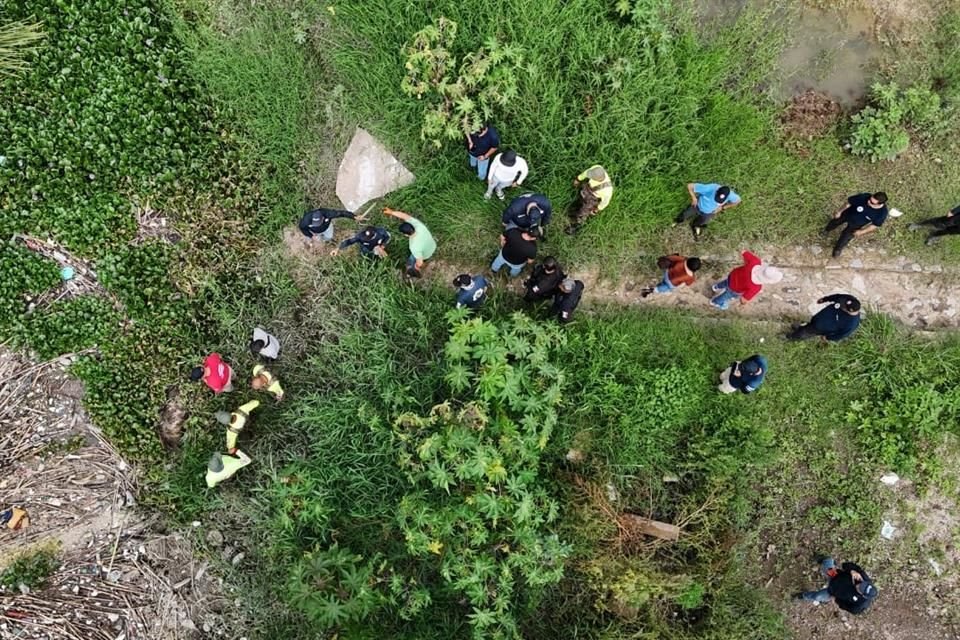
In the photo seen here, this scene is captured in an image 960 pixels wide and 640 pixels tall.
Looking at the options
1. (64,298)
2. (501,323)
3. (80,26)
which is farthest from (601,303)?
(80,26)

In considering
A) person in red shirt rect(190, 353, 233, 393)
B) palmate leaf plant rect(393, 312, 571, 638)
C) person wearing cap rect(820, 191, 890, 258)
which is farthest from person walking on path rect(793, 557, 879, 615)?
person in red shirt rect(190, 353, 233, 393)

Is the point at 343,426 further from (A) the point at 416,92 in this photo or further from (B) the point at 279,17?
(B) the point at 279,17

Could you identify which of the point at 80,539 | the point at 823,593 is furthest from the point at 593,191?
the point at 80,539

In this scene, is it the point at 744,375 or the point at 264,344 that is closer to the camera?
the point at 744,375

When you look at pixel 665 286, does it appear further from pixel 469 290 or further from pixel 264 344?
pixel 264 344

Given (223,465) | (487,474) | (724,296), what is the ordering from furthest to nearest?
(724,296) → (223,465) → (487,474)

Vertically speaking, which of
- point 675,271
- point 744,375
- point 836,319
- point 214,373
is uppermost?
point 675,271
